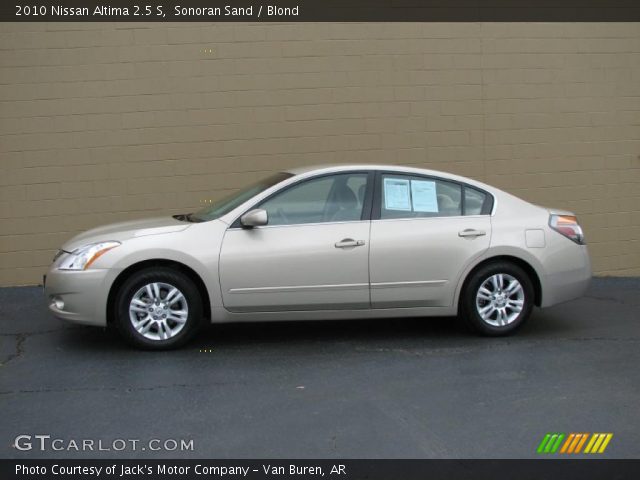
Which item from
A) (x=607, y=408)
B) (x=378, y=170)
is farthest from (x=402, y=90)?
(x=607, y=408)

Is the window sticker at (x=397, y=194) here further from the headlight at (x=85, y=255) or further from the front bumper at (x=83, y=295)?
the front bumper at (x=83, y=295)

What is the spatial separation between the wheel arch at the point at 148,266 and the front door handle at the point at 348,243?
3.66ft

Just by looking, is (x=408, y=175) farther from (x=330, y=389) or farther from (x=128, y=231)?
(x=128, y=231)

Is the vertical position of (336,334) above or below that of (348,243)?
below

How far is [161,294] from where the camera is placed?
715cm

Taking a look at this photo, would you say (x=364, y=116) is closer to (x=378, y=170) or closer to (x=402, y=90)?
(x=402, y=90)

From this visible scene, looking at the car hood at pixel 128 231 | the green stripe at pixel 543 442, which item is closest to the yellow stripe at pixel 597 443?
the green stripe at pixel 543 442

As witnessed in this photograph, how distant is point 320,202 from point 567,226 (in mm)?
2135

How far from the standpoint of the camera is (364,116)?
34.4ft

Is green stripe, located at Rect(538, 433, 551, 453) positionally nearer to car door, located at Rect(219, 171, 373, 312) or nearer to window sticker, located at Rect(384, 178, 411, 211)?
car door, located at Rect(219, 171, 373, 312)

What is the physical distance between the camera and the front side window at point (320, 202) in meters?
7.43
